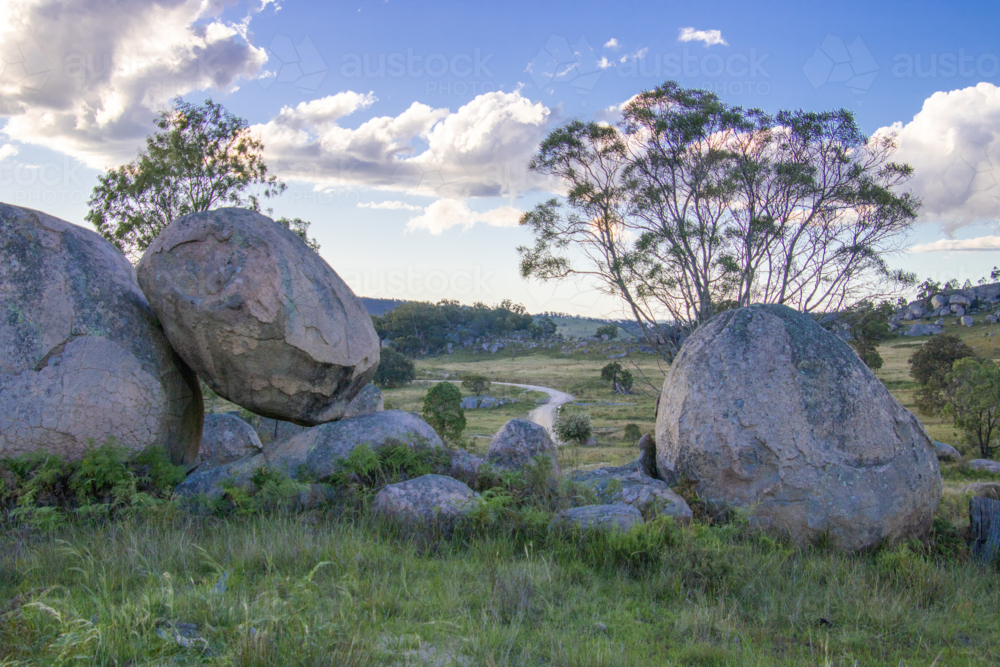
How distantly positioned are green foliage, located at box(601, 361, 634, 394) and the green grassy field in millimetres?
48284

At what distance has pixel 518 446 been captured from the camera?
8.92 meters

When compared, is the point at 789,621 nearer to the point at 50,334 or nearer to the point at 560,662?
the point at 560,662

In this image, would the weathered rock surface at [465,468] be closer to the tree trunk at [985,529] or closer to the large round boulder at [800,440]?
the large round boulder at [800,440]

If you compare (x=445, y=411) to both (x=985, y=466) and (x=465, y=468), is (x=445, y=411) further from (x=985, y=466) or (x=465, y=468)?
(x=985, y=466)

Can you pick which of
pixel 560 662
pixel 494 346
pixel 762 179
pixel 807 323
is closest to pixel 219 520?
pixel 560 662

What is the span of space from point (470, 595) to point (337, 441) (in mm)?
4134

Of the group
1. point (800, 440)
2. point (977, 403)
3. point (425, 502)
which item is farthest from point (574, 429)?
point (425, 502)

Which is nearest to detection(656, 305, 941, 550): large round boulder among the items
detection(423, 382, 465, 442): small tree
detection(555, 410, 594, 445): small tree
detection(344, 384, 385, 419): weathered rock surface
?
detection(344, 384, 385, 419): weathered rock surface

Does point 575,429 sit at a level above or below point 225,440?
below

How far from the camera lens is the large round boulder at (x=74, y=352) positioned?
7406 millimetres

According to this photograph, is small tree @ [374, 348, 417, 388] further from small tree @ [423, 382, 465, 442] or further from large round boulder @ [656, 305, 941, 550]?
large round boulder @ [656, 305, 941, 550]

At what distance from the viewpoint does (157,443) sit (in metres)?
8.26

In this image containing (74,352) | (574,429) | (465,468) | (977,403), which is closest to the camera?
(74,352)

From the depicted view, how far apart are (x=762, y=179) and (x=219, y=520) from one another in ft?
71.0
